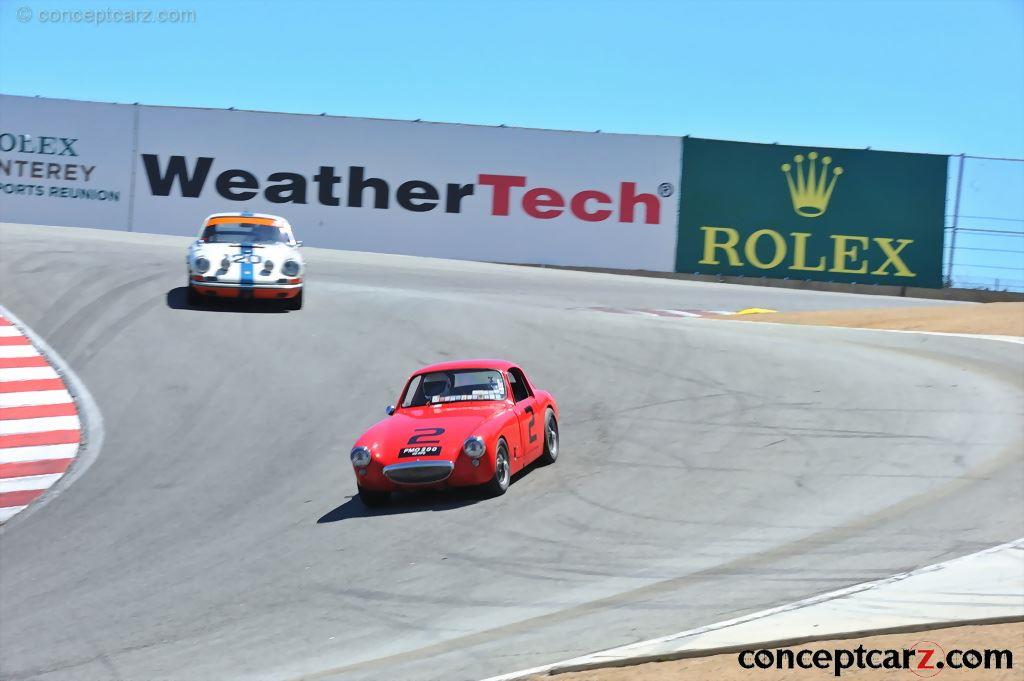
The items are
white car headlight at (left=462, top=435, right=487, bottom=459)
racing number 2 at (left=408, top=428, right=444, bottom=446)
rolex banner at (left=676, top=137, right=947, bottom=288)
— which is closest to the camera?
white car headlight at (left=462, top=435, right=487, bottom=459)

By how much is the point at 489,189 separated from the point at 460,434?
62.2ft

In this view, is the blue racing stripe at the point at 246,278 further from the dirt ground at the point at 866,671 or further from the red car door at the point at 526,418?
the dirt ground at the point at 866,671

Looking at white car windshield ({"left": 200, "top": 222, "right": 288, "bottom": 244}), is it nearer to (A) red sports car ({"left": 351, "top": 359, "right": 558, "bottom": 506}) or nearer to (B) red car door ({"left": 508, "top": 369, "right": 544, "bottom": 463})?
(A) red sports car ({"left": 351, "top": 359, "right": 558, "bottom": 506})

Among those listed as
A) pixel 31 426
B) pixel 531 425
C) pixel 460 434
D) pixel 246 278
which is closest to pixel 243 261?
pixel 246 278

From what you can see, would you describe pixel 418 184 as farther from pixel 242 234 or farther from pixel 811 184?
pixel 242 234

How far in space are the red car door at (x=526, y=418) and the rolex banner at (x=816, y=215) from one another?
56.4ft

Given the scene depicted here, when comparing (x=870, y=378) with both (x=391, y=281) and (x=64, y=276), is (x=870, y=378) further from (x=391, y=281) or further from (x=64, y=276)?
(x=64, y=276)

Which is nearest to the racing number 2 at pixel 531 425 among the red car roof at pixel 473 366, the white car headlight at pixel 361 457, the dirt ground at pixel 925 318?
the red car roof at pixel 473 366

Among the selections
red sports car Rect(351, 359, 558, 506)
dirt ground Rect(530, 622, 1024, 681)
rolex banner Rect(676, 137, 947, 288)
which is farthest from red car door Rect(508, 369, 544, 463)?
rolex banner Rect(676, 137, 947, 288)

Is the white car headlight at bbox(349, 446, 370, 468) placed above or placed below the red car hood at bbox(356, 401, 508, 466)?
below

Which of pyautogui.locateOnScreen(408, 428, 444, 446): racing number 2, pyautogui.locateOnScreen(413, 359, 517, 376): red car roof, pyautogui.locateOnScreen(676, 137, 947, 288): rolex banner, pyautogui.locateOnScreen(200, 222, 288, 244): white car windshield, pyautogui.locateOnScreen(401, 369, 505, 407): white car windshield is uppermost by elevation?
pyautogui.locateOnScreen(676, 137, 947, 288): rolex banner

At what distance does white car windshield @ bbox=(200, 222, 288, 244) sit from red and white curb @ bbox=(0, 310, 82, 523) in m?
3.27

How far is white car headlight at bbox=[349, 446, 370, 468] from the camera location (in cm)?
936

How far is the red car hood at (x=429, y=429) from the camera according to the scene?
30.8 ft
